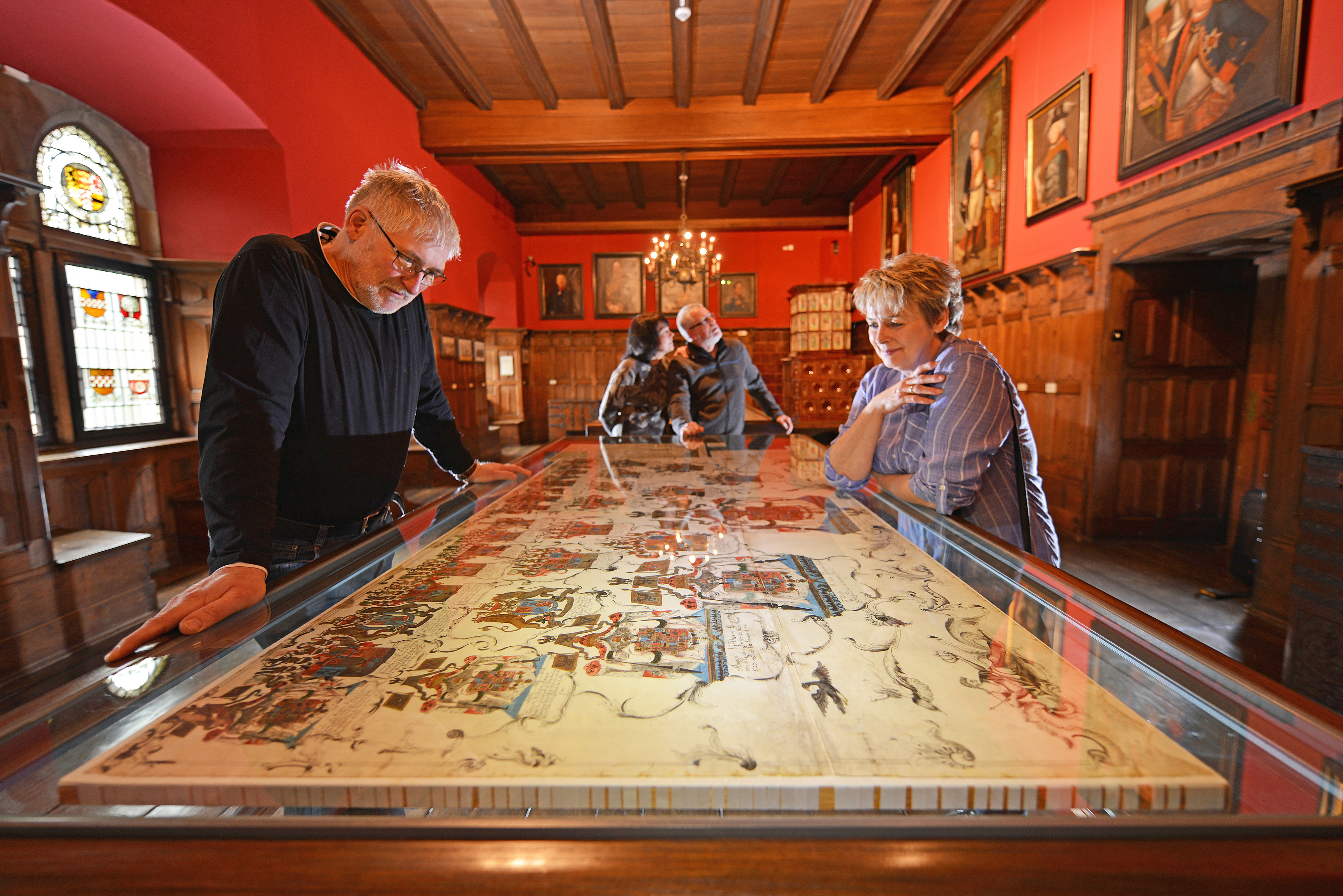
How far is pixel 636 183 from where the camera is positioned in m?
11.3

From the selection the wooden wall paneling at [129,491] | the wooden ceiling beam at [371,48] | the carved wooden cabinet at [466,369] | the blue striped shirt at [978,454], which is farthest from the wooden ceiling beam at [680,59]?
the wooden wall paneling at [129,491]

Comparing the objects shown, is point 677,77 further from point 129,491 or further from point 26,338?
point 129,491

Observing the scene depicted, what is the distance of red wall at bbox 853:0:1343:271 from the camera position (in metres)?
3.26

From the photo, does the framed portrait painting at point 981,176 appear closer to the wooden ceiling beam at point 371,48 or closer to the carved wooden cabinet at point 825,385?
the carved wooden cabinet at point 825,385

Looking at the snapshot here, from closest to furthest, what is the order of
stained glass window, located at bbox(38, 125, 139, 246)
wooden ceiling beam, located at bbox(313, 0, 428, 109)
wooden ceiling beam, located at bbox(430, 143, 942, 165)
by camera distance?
1. stained glass window, located at bbox(38, 125, 139, 246)
2. wooden ceiling beam, located at bbox(313, 0, 428, 109)
3. wooden ceiling beam, located at bbox(430, 143, 942, 165)

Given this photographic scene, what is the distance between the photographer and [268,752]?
628mm

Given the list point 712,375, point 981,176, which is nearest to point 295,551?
point 712,375

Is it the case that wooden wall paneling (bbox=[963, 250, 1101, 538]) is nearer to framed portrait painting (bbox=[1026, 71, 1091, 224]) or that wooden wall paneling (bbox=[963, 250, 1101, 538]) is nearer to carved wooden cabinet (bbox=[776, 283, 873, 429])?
framed portrait painting (bbox=[1026, 71, 1091, 224])

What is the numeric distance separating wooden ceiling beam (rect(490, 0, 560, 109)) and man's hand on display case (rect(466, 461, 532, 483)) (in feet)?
18.5

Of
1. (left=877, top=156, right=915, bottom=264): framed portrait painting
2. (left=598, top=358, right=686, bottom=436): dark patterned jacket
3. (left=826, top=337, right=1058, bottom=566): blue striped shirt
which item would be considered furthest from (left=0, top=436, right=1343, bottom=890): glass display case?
(left=877, top=156, right=915, bottom=264): framed portrait painting

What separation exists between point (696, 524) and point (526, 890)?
1153mm

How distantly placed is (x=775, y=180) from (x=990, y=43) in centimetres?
488

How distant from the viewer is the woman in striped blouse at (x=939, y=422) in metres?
1.64

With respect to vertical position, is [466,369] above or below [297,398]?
above
